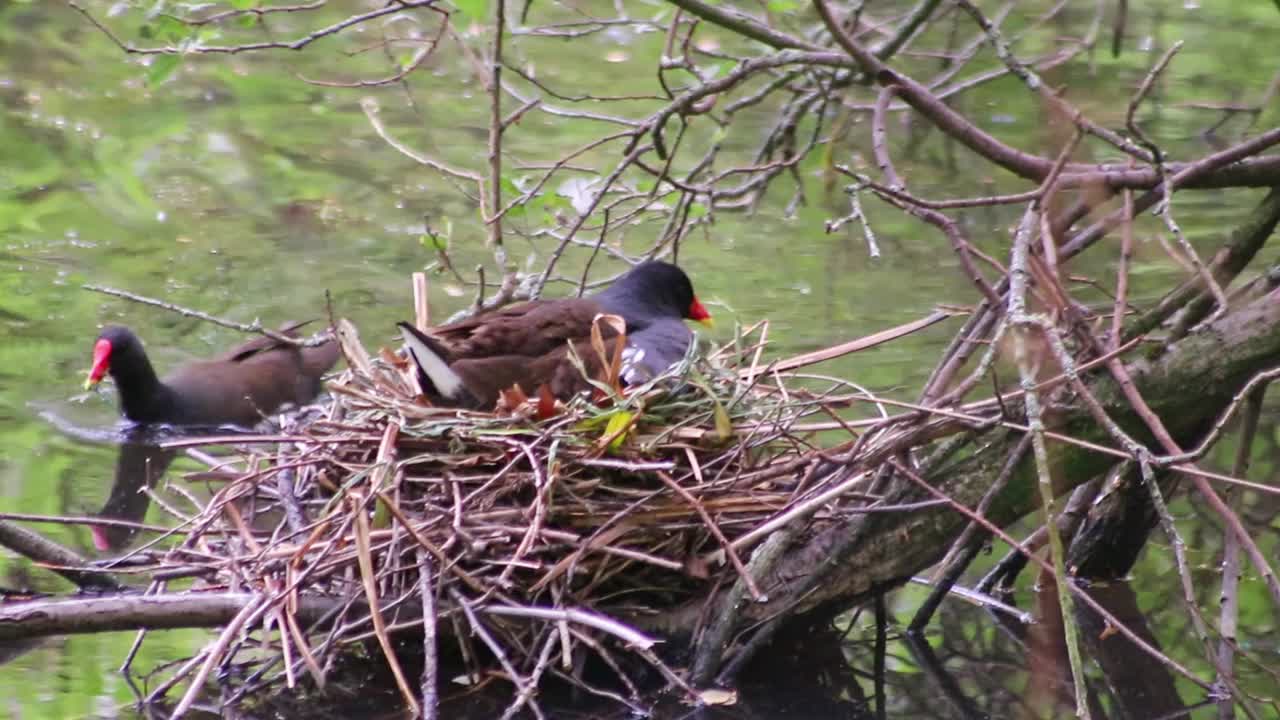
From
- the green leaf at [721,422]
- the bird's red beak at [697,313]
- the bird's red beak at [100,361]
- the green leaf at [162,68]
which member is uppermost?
the green leaf at [162,68]

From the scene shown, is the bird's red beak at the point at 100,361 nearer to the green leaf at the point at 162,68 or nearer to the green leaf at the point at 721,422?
the green leaf at the point at 162,68

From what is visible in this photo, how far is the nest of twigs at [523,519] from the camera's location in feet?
11.1

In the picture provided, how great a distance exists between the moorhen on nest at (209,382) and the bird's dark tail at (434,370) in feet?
6.73

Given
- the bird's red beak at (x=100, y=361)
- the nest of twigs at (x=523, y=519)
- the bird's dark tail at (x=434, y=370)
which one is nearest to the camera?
the nest of twigs at (x=523, y=519)

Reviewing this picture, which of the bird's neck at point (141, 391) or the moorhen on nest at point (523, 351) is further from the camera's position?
the bird's neck at point (141, 391)

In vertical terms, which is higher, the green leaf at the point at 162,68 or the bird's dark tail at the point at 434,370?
the green leaf at the point at 162,68

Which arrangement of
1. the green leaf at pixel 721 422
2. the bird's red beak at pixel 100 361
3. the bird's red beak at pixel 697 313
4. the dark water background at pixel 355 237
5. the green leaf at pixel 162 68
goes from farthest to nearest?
the bird's red beak at pixel 100 361 < the bird's red beak at pixel 697 313 < the green leaf at pixel 162 68 < the dark water background at pixel 355 237 < the green leaf at pixel 721 422

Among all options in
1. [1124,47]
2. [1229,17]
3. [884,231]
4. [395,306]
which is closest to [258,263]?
[395,306]

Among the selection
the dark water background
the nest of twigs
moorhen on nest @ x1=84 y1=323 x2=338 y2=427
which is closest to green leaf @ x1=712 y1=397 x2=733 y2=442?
the nest of twigs

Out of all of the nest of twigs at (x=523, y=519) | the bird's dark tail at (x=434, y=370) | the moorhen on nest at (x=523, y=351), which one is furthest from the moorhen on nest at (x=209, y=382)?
the nest of twigs at (x=523, y=519)

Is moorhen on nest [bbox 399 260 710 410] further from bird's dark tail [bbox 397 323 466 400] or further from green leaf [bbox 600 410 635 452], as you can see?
green leaf [bbox 600 410 635 452]

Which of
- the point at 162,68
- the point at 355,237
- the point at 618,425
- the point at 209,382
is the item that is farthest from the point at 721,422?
the point at 355,237

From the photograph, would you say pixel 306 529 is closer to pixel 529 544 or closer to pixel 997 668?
pixel 529 544

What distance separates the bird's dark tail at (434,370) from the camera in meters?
3.71
